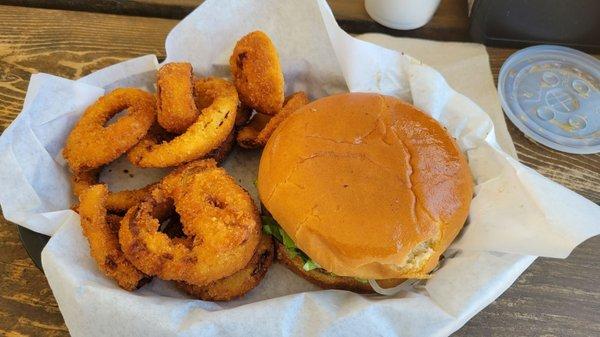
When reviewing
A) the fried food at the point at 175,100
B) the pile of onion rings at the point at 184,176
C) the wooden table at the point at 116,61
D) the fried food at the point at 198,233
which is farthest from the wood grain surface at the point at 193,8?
the fried food at the point at 198,233

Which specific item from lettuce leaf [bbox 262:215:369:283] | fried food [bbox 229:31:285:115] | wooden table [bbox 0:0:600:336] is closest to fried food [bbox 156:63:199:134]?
fried food [bbox 229:31:285:115]

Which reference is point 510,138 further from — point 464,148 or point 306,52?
point 306,52

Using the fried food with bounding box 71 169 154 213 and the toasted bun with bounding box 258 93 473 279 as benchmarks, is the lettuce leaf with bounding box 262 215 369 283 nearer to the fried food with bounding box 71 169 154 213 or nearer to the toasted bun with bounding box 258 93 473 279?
the toasted bun with bounding box 258 93 473 279

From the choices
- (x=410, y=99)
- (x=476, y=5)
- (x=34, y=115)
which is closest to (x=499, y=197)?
(x=410, y=99)

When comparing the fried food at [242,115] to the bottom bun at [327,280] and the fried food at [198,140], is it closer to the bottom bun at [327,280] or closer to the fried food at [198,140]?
the fried food at [198,140]

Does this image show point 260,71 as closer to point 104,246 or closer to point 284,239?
point 284,239

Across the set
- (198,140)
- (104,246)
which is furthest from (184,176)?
(104,246)
